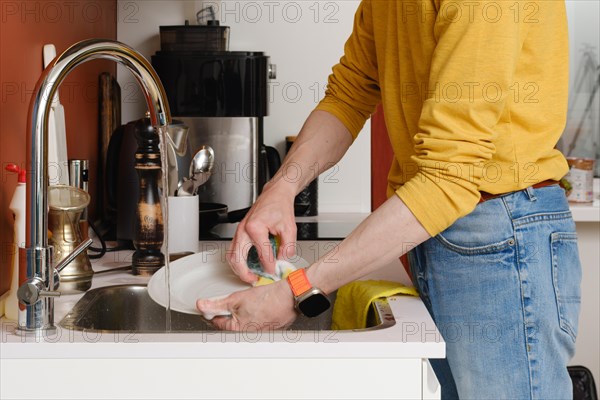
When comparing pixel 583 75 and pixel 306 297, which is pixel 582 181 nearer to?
pixel 583 75

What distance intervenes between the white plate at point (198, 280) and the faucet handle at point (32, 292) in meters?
0.23

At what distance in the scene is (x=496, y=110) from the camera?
3.67 feet

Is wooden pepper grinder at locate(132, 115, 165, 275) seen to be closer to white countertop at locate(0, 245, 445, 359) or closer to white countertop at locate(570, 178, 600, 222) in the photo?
white countertop at locate(0, 245, 445, 359)

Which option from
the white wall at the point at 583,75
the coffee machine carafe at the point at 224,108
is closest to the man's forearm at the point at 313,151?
the coffee machine carafe at the point at 224,108

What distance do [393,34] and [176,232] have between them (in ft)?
1.79

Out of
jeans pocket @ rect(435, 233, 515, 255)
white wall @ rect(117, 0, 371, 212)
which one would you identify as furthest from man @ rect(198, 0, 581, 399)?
white wall @ rect(117, 0, 371, 212)

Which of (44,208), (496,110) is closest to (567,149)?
(496,110)

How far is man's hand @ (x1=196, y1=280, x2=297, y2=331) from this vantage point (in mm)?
1161

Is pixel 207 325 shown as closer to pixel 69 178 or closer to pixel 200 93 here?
pixel 69 178

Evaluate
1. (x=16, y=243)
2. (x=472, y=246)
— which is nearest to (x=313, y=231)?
(x=472, y=246)

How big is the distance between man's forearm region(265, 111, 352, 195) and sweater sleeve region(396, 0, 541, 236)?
30 cm

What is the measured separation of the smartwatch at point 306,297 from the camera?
114cm

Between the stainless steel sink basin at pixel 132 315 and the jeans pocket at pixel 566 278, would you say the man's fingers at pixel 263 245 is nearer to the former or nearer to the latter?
the stainless steel sink basin at pixel 132 315

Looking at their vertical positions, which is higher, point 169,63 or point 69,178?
point 169,63
